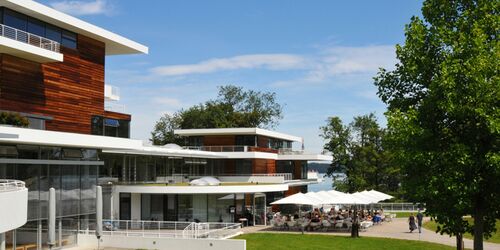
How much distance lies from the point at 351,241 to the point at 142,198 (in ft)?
50.5

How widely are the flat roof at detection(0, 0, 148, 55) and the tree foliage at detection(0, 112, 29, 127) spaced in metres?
4.73

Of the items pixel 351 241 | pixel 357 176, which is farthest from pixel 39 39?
pixel 357 176

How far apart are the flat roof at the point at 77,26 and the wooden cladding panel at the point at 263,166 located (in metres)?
20.3

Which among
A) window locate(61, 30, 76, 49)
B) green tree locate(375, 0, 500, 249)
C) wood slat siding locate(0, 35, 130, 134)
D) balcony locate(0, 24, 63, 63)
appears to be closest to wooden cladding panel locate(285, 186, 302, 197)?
wood slat siding locate(0, 35, 130, 134)

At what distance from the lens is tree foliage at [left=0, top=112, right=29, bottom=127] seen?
2375 cm

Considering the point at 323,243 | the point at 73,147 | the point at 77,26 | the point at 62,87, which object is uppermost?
the point at 77,26

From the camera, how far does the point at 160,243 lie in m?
29.2

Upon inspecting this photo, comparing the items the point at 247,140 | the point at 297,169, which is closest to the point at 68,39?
the point at 247,140

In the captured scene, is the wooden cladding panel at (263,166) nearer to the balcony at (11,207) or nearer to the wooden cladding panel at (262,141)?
the wooden cladding panel at (262,141)

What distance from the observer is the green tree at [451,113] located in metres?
15.2

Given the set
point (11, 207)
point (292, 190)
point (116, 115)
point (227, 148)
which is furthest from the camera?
point (292, 190)

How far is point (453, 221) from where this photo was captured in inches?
661

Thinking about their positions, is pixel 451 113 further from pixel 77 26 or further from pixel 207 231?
pixel 77 26

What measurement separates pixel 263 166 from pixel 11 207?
37.9m
